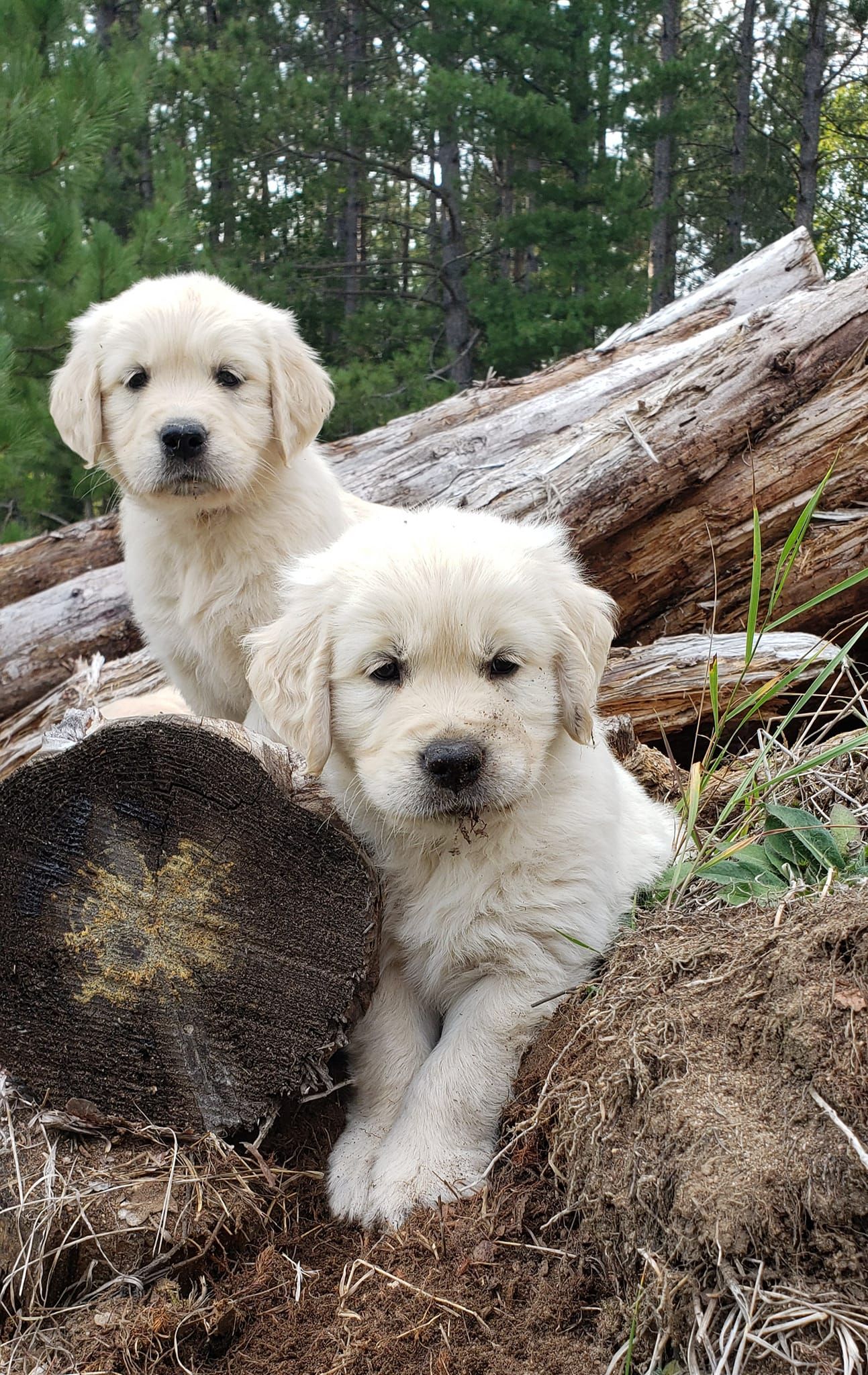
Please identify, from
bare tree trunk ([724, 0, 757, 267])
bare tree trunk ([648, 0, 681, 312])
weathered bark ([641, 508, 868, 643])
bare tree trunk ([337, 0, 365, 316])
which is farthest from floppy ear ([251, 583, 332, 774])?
bare tree trunk ([724, 0, 757, 267])

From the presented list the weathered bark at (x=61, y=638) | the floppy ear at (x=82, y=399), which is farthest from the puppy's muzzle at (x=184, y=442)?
the weathered bark at (x=61, y=638)

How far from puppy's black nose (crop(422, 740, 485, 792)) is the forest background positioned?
8562 mm

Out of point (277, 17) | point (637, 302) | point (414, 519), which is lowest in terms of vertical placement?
point (637, 302)

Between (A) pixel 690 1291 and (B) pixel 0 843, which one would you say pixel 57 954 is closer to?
(B) pixel 0 843

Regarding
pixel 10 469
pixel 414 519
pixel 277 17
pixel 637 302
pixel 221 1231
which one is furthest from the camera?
pixel 277 17

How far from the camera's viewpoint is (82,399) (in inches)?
177

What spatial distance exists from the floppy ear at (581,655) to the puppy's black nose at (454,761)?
0.44 meters

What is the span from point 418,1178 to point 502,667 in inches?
49.9

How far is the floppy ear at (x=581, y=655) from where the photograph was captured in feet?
10.0

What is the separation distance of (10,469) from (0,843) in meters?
6.86

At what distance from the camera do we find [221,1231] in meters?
2.67

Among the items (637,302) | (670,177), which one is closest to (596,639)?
(637,302)

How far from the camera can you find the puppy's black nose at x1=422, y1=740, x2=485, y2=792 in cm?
268

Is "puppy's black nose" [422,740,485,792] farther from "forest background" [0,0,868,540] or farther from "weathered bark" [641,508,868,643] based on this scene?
"forest background" [0,0,868,540]
